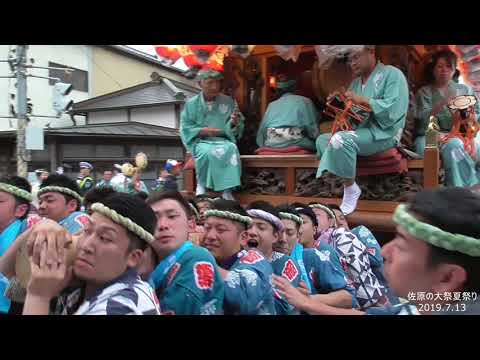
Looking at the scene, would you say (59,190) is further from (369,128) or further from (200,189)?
(369,128)

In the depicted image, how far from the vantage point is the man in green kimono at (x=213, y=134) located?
483cm

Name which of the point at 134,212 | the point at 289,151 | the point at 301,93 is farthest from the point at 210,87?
the point at 134,212

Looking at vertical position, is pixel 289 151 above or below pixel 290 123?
below

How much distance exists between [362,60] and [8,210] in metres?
3.31

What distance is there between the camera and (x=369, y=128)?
4.04m

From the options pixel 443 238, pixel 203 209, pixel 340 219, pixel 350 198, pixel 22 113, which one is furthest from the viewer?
pixel 22 113

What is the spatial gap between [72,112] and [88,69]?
138cm

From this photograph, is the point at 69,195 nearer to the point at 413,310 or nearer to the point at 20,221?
the point at 20,221

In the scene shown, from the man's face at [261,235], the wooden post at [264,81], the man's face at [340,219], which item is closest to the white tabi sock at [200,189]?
the wooden post at [264,81]

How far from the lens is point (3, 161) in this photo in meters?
9.95

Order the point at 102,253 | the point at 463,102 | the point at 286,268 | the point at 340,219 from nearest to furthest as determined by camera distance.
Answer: the point at 102,253 < the point at 286,268 < the point at 340,219 < the point at 463,102

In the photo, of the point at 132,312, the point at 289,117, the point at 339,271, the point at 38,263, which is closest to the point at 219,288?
the point at 132,312

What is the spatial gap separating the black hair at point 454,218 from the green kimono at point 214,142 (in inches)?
141

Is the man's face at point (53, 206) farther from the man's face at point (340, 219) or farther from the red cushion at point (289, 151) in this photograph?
the red cushion at point (289, 151)
